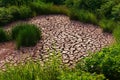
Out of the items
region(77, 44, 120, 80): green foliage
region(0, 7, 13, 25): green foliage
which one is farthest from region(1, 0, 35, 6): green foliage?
region(77, 44, 120, 80): green foliage

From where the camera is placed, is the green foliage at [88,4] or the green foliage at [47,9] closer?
the green foliage at [88,4]

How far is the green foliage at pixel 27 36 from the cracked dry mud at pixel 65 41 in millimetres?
141

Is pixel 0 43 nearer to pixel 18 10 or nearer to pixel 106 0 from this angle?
pixel 18 10

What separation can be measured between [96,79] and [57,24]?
4800mm

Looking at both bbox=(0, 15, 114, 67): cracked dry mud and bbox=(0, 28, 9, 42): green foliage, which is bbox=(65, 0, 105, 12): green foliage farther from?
bbox=(0, 28, 9, 42): green foliage

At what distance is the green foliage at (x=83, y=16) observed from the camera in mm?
9256

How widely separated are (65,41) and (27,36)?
0.91 meters

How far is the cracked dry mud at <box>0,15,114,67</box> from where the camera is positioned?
23.4 ft

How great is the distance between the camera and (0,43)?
823 cm

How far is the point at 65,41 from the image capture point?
26.1 feet

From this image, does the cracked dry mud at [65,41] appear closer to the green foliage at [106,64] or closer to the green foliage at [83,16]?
the green foliage at [83,16]

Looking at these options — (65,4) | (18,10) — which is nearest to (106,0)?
(65,4)

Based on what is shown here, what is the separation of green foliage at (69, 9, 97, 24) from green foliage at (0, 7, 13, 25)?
1.76 metres

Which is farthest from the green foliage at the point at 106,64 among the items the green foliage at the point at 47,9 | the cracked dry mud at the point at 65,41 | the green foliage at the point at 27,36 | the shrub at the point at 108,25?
the green foliage at the point at 47,9
